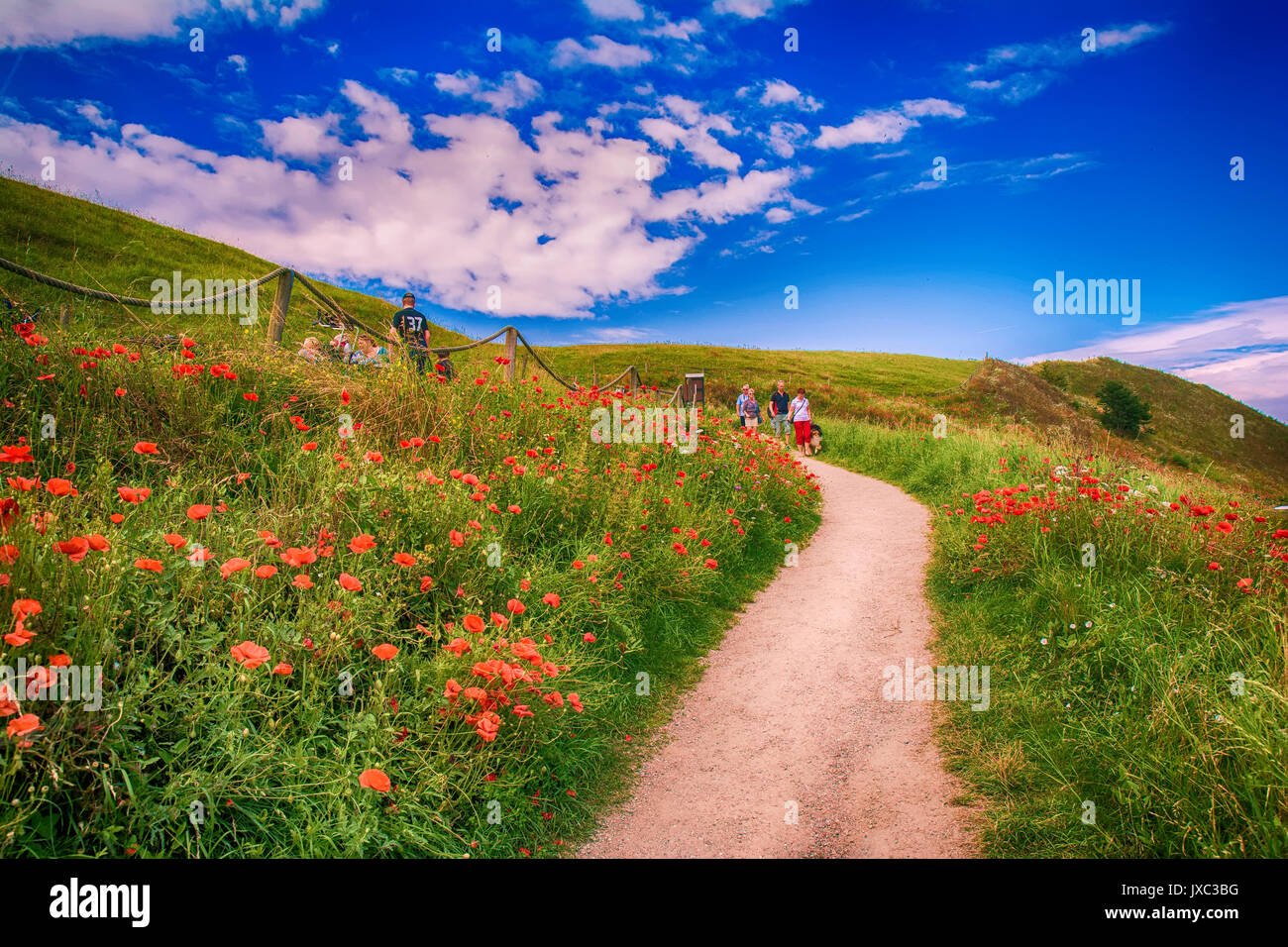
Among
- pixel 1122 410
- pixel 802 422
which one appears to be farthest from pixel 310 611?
pixel 1122 410

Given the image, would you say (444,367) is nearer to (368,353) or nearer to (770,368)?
(368,353)

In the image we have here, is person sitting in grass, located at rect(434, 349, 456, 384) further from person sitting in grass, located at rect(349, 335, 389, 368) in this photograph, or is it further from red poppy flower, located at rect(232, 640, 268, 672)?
red poppy flower, located at rect(232, 640, 268, 672)

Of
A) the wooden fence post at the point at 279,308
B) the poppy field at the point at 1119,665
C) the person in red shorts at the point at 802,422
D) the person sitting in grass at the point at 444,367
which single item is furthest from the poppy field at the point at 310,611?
the person in red shorts at the point at 802,422

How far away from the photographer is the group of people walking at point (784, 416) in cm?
1666

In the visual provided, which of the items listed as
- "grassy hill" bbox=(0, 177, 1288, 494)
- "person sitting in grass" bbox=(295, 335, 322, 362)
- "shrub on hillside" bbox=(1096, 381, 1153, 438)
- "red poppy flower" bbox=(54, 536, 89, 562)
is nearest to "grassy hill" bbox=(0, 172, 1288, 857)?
"red poppy flower" bbox=(54, 536, 89, 562)

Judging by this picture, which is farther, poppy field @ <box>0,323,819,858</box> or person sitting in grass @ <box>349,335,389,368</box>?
person sitting in grass @ <box>349,335,389,368</box>

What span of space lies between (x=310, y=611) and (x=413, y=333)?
4866 millimetres

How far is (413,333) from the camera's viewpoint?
7.12m

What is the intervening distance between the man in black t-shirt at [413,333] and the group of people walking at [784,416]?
8.99 metres

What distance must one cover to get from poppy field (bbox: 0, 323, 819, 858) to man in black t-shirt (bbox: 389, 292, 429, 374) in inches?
27.6

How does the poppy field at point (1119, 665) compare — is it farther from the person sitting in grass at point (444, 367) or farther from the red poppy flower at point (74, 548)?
the person sitting in grass at point (444, 367)

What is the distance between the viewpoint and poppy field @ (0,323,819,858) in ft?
7.22
